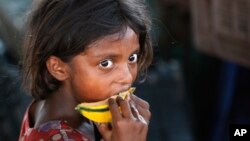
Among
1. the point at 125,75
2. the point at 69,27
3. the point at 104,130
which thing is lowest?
the point at 104,130

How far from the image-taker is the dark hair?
1.58 m

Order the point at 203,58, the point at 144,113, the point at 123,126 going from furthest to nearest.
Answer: the point at 203,58 → the point at 144,113 → the point at 123,126

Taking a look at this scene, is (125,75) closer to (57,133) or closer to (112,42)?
(112,42)

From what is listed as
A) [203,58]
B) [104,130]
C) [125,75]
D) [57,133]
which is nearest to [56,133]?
[57,133]

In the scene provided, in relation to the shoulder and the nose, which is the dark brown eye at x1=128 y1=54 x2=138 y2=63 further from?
the shoulder

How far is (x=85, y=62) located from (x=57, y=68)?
3.7 inches

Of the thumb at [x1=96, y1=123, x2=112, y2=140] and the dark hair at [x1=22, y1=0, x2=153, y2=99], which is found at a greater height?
the dark hair at [x1=22, y1=0, x2=153, y2=99]

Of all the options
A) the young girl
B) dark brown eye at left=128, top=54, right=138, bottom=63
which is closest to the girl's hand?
the young girl

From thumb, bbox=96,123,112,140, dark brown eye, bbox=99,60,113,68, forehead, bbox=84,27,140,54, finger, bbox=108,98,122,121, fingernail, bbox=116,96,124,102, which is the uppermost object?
forehead, bbox=84,27,140,54

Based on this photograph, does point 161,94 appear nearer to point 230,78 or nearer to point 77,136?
point 230,78

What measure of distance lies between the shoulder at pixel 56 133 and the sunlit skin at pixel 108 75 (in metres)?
0.03

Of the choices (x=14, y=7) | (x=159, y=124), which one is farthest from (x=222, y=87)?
(x=14, y=7)

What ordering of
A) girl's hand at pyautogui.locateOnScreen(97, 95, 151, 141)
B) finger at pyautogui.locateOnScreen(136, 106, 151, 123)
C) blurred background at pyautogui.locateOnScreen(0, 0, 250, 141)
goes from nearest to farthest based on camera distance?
girl's hand at pyautogui.locateOnScreen(97, 95, 151, 141) < finger at pyautogui.locateOnScreen(136, 106, 151, 123) < blurred background at pyautogui.locateOnScreen(0, 0, 250, 141)

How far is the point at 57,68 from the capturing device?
1.64m
